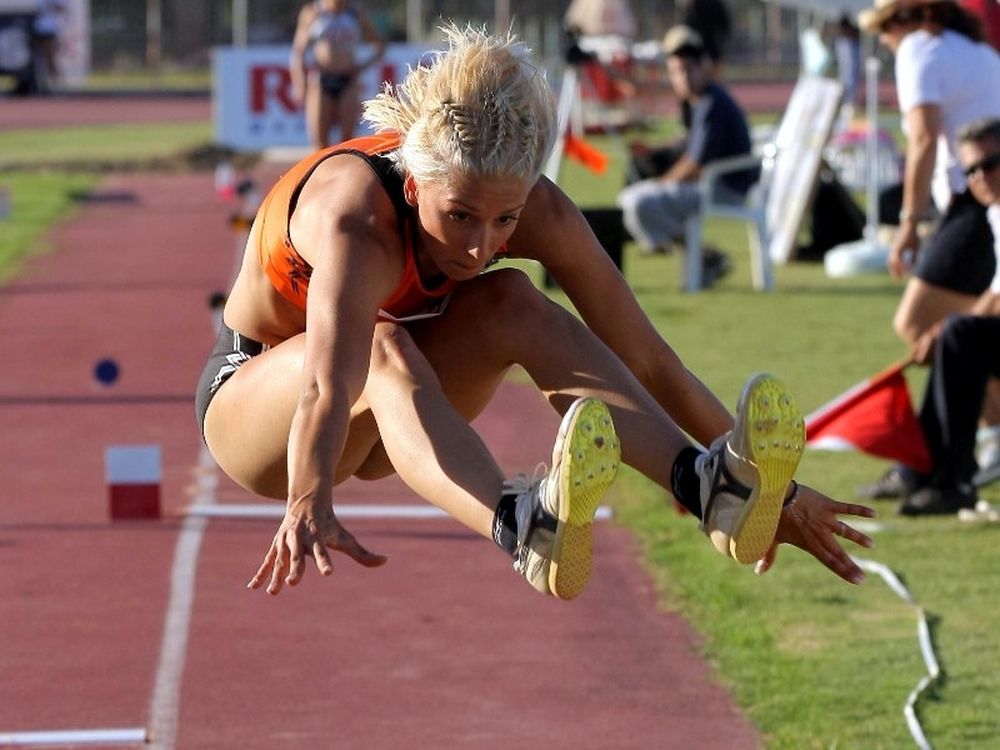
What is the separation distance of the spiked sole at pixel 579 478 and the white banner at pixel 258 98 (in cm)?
1794

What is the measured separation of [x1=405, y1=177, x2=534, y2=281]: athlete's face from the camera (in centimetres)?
383

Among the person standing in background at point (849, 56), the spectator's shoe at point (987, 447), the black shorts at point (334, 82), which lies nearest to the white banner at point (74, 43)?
the person standing in background at point (849, 56)

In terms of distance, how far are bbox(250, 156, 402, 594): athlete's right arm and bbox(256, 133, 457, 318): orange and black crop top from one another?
0.03 m

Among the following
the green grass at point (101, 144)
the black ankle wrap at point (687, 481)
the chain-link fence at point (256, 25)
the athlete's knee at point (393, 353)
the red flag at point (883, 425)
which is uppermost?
the athlete's knee at point (393, 353)

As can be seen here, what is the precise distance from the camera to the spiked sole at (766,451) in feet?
12.7

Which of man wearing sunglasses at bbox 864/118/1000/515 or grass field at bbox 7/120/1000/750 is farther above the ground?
man wearing sunglasses at bbox 864/118/1000/515

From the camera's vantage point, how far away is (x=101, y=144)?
82.0 ft

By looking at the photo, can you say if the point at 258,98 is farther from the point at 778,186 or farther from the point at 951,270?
the point at 951,270

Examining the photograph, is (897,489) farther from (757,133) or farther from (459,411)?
(757,133)

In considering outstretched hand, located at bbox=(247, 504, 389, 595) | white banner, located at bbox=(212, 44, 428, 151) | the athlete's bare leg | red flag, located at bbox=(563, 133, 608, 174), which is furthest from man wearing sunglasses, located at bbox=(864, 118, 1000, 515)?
white banner, located at bbox=(212, 44, 428, 151)

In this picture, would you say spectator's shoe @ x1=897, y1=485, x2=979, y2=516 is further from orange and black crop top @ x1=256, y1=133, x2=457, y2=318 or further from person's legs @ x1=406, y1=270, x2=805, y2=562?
orange and black crop top @ x1=256, y1=133, x2=457, y2=318

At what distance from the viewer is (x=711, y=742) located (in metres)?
5.20

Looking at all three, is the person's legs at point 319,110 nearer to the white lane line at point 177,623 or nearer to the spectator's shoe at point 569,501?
the white lane line at point 177,623

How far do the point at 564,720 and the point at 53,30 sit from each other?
27.5 meters
